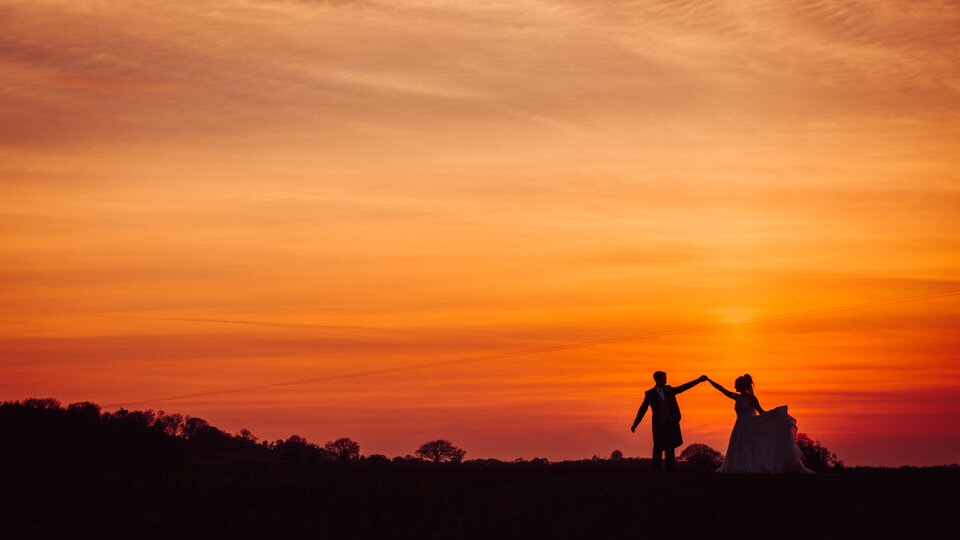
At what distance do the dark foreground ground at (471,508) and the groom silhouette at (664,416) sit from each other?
6.03 metres

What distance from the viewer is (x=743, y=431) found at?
31.3 meters

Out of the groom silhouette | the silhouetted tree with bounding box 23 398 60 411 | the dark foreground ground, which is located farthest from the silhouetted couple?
the silhouetted tree with bounding box 23 398 60 411

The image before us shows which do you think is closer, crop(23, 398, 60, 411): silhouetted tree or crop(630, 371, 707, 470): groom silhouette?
crop(630, 371, 707, 470): groom silhouette

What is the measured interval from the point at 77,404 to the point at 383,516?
75.2m

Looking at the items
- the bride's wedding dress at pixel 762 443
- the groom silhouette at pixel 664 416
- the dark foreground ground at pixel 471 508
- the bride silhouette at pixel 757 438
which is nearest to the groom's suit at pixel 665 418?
the groom silhouette at pixel 664 416

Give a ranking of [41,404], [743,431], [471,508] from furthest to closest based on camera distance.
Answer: [41,404] < [743,431] < [471,508]

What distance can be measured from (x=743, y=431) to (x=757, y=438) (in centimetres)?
41

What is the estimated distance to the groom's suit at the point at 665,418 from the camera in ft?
98.8

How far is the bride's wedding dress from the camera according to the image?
3075 centimetres

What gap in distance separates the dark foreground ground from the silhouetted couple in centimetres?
610

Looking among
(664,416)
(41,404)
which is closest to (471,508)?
(664,416)

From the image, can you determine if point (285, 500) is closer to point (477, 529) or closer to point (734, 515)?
point (477, 529)

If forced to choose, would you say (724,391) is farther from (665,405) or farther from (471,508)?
(471,508)

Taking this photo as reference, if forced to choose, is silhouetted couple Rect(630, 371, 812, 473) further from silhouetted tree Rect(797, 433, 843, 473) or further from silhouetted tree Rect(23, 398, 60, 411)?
silhouetted tree Rect(23, 398, 60, 411)
